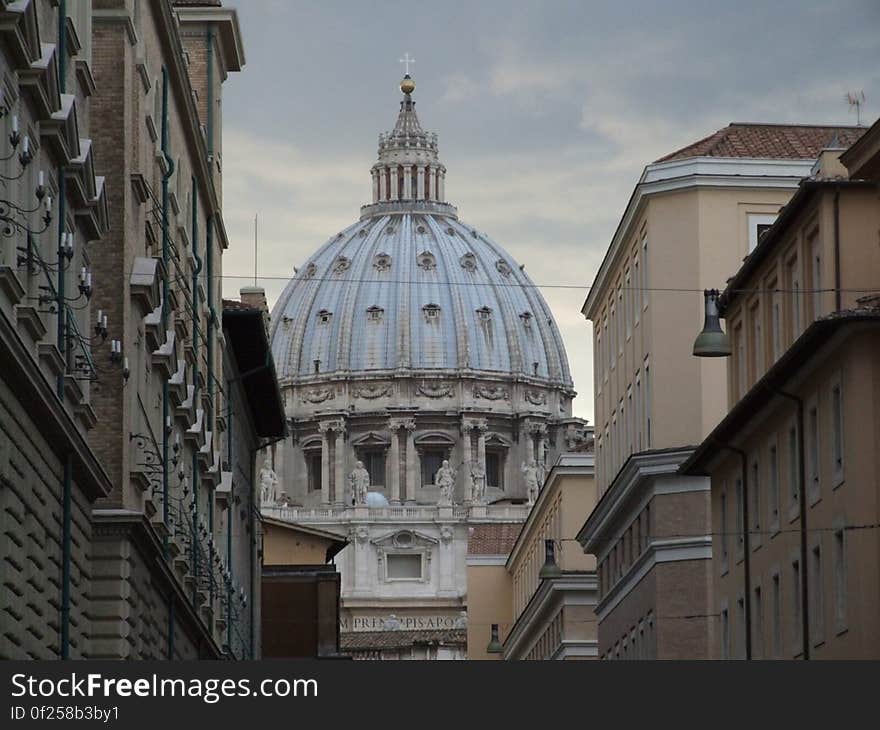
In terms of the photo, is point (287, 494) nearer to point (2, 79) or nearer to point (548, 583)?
point (548, 583)

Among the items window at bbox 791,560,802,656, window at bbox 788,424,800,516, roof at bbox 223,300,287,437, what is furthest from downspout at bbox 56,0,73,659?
roof at bbox 223,300,287,437

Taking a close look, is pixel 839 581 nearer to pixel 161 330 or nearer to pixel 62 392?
pixel 161 330

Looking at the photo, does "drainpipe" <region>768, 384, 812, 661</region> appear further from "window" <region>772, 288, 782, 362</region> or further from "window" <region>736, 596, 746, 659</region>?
"window" <region>736, 596, 746, 659</region>

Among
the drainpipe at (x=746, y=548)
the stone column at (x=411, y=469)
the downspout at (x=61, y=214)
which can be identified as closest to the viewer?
the downspout at (x=61, y=214)

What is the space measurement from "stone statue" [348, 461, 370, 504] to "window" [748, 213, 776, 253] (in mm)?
141309

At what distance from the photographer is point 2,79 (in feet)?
71.1

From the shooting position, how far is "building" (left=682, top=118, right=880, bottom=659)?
32250 mm

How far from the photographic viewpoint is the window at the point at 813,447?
34.8m

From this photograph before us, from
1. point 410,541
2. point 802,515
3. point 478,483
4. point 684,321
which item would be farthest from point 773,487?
point 478,483

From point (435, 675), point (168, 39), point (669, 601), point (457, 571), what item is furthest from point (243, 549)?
point (457, 571)

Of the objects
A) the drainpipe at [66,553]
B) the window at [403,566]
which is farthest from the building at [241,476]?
the window at [403,566]

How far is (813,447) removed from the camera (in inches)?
1380

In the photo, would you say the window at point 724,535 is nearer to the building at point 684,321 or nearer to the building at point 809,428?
the building at point 809,428

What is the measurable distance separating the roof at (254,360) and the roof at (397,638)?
96.3 meters
